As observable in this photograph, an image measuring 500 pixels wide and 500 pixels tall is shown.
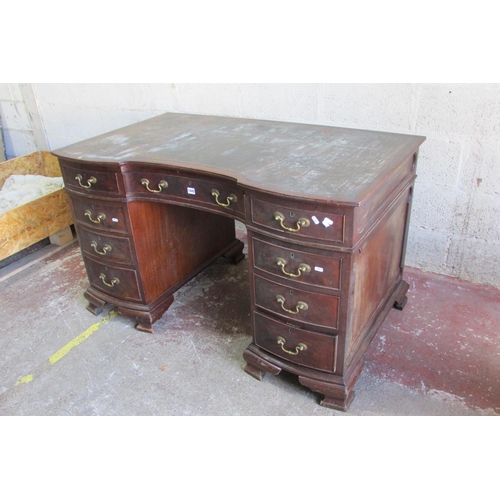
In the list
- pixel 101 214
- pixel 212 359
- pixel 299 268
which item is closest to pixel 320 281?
pixel 299 268

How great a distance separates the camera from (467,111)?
2.16 m

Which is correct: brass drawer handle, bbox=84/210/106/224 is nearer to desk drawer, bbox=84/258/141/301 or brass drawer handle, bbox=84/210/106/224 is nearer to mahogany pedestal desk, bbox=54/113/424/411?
mahogany pedestal desk, bbox=54/113/424/411

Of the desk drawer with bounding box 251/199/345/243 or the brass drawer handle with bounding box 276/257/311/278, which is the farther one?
the brass drawer handle with bounding box 276/257/311/278

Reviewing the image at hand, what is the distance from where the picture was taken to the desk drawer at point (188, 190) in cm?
181

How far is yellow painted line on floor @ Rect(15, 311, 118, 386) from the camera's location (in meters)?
2.08

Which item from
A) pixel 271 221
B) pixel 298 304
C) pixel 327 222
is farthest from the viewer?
pixel 298 304

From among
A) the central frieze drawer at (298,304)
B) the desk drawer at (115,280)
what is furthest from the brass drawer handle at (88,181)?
the central frieze drawer at (298,304)

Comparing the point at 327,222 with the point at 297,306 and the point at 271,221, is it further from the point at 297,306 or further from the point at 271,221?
the point at 297,306

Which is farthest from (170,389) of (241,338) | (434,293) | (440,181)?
(440,181)

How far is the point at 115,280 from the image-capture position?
7.53ft

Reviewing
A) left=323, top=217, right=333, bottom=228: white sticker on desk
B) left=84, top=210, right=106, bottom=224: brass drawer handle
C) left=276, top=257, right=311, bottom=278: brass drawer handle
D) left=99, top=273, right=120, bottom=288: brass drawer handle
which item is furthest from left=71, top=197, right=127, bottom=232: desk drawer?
left=323, top=217, right=333, bottom=228: white sticker on desk

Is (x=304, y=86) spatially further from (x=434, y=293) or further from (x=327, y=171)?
(x=434, y=293)

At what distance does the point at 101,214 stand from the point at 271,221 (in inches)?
35.6

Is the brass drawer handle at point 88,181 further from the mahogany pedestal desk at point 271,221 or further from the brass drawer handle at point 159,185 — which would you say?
the brass drawer handle at point 159,185
